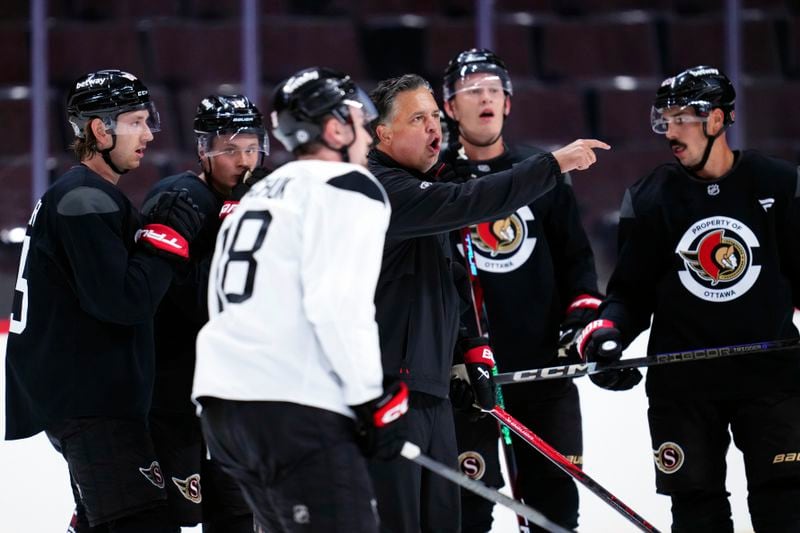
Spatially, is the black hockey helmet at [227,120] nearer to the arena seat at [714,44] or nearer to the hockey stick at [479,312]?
the hockey stick at [479,312]

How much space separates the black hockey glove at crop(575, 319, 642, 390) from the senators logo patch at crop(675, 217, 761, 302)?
0.20 m

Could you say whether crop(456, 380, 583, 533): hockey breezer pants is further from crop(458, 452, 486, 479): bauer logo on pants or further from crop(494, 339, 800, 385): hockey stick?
crop(494, 339, 800, 385): hockey stick

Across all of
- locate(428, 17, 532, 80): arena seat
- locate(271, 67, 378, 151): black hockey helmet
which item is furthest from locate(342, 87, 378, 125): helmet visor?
locate(428, 17, 532, 80): arena seat

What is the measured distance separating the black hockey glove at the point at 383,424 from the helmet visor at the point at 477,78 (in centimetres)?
126

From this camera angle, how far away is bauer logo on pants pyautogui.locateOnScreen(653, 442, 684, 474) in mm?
2783

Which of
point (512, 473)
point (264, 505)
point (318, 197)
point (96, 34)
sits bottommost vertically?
point (512, 473)

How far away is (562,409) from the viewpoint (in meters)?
3.08

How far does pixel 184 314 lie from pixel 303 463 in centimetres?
102

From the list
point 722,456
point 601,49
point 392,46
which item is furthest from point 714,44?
point 722,456

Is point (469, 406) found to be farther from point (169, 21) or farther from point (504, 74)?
point (169, 21)

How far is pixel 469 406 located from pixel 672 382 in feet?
1.56

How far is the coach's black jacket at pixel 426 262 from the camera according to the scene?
2.38m

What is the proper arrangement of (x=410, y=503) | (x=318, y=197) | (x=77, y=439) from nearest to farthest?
1. (x=318, y=197)
2. (x=410, y=503)
3. (x=77, y=439)

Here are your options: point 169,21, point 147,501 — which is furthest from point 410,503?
point 169,21
